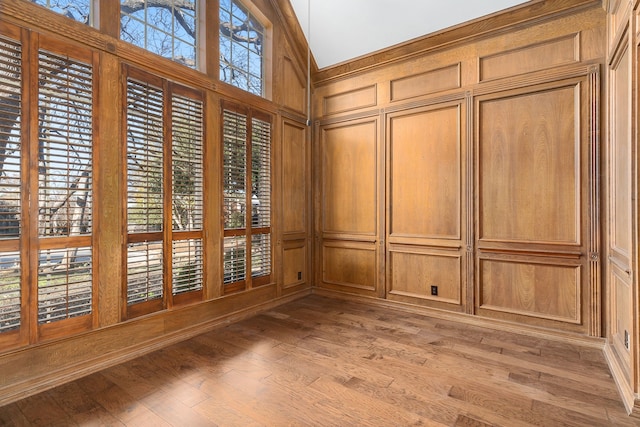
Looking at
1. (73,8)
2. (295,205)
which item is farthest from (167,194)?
(295,205)

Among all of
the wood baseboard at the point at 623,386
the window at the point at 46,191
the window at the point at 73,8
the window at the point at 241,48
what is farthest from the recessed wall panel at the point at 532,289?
the window at the point at 73,8

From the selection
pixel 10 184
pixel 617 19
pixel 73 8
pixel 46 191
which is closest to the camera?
pixel 10 184

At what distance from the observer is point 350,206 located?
4270mm

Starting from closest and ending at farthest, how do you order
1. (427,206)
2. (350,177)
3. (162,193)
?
(162,193)
(427,206)
(350,177)

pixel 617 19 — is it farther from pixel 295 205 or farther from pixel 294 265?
pixel 294 265

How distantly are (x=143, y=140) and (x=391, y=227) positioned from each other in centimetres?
280

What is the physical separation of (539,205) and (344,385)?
8.07 ft

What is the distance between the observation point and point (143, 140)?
2.66 metres

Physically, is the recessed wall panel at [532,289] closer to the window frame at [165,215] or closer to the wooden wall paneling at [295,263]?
the wooden wall paneling at [295,263]

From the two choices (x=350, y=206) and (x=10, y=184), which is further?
(x=350, y=206)

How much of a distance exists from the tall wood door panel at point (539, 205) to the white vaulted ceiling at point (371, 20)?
911 millimetres

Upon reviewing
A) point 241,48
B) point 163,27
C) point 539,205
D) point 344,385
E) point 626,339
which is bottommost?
point 344,385

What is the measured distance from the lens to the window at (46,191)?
6.58 ft

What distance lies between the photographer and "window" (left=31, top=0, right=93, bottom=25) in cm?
223
